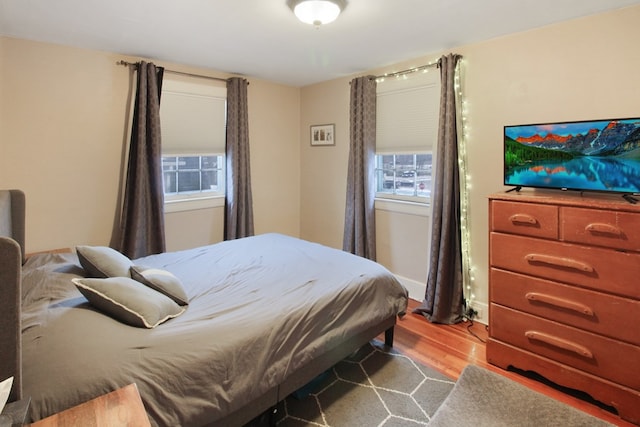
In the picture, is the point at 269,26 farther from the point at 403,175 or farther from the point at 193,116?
the point at 403,175

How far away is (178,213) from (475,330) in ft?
10.2

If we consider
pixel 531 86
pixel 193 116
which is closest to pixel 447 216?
pixel 531 86

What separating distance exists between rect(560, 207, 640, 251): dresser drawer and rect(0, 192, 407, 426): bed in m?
1.13

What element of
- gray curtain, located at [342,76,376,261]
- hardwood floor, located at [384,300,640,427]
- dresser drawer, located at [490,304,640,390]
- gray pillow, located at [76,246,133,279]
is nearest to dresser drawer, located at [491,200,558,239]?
dresser drawer, located at [490,304,640,390]

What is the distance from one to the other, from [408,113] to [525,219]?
168cm

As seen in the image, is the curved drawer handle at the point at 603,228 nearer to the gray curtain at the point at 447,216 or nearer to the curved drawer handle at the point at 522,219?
the curved drawer handle at the point at 522,219

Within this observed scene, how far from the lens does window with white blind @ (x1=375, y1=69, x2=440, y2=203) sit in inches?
131

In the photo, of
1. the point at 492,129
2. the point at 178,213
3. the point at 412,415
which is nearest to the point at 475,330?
the point at 412,415

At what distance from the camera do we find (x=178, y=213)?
12.2 feet

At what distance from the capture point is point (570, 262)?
2.10m

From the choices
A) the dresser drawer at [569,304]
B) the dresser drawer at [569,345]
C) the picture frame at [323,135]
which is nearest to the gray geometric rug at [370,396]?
the dresser drawer at [569,345]

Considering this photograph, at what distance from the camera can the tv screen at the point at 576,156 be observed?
6.81ft

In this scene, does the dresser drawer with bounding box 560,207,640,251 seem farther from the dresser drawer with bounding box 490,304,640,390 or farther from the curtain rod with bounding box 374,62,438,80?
the curtain rod with bounding box 374,62,438,80

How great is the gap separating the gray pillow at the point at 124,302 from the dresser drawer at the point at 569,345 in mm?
2163
